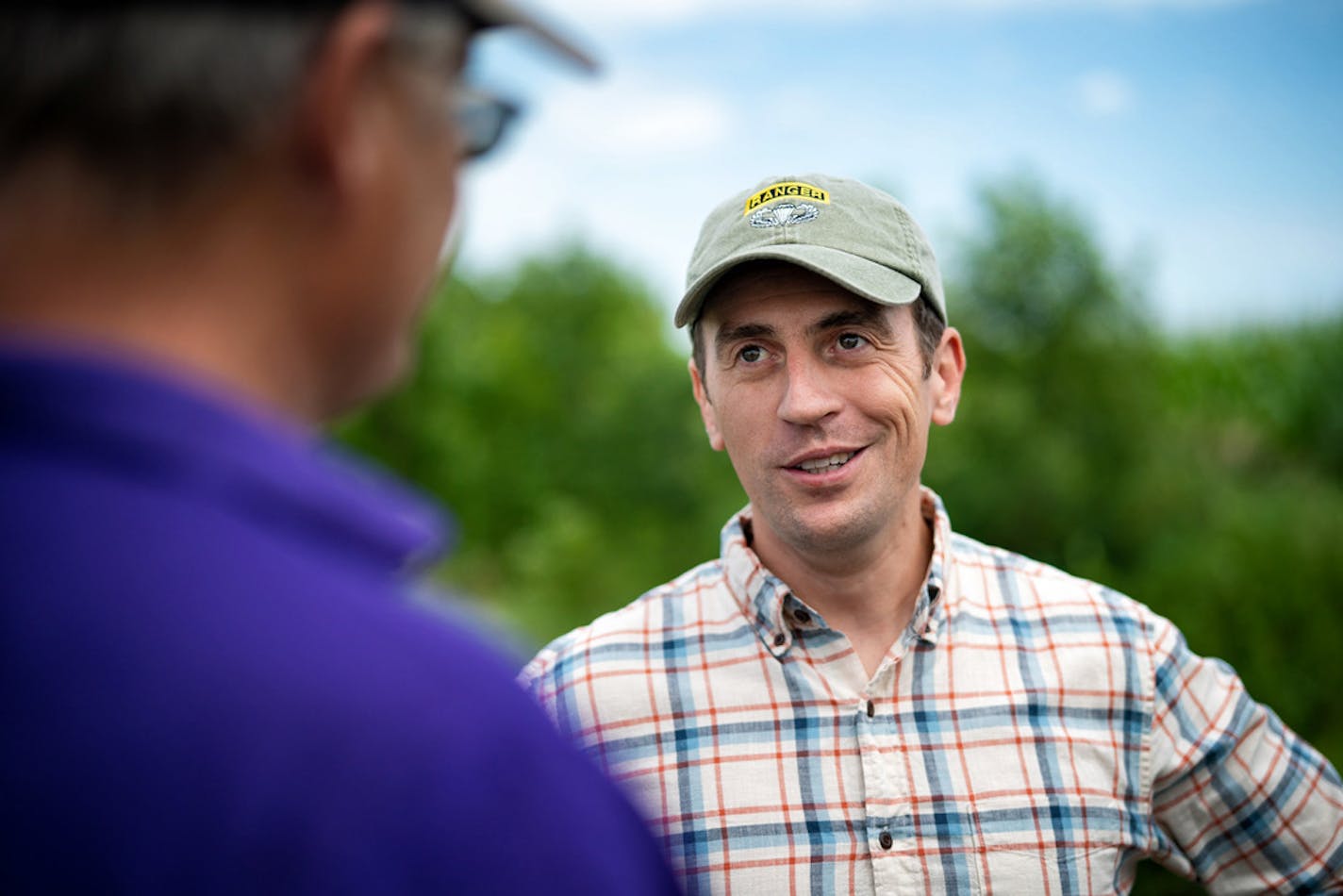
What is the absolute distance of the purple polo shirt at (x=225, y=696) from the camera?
71cm

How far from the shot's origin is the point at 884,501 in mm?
2488

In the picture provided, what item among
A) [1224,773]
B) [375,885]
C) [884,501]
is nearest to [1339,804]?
[1224,773]

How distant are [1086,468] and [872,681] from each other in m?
6.26

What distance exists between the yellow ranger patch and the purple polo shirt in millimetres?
1858

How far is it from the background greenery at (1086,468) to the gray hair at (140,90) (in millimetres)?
6279

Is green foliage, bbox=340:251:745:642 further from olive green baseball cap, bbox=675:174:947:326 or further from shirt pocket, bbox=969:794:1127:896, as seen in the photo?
shirt pocket, bbox=969:794:1127:896

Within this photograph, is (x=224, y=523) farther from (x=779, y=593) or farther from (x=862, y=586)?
(x=862, y=586)

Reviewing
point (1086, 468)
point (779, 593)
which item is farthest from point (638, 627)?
→ point (1086, 468)

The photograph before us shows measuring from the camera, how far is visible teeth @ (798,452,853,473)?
8.07ft

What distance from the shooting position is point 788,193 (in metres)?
2.53

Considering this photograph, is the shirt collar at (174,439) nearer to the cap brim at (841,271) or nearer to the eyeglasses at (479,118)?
the eyeglasses at (479,118)

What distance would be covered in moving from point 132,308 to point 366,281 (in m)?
0.18

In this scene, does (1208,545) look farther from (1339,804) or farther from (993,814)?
(993,814)

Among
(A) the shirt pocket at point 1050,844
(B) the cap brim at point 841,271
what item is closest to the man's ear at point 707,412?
(B) the cap brim at point 841,271
